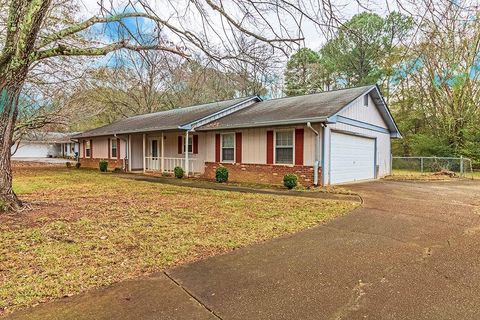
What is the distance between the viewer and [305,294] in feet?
9.63

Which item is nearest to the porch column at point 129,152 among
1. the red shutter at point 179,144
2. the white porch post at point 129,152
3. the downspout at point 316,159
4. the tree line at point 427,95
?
the white porch post at point 129,152

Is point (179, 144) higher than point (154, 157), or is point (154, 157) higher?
point (179, 144)

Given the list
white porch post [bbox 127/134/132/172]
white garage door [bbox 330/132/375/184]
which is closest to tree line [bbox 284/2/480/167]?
white garage door [bbox 330/132/375/184]

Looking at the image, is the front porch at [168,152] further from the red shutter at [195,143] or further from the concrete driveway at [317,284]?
the concrete driveway at [317,284]

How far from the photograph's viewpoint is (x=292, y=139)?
465 inches

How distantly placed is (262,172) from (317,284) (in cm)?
957

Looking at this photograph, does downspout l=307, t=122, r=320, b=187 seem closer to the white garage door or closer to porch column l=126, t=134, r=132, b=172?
the white garage door

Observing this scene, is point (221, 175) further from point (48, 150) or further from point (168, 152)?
point (48, 150)

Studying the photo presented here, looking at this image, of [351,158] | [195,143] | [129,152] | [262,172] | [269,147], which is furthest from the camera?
Result: [129,152]

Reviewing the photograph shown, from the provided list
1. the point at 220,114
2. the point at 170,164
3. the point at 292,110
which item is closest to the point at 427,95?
the point at 292,110

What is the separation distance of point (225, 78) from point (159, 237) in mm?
3548

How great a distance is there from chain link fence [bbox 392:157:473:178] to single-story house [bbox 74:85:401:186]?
12.9ft

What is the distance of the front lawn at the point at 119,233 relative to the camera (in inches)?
130

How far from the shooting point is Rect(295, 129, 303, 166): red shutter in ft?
37.9
